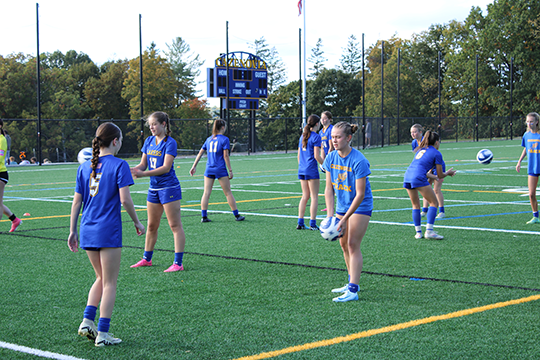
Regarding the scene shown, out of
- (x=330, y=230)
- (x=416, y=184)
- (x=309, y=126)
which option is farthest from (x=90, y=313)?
(x=309, y=126)

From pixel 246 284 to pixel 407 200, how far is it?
912 centimetres

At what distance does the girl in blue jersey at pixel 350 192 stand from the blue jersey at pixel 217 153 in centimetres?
553

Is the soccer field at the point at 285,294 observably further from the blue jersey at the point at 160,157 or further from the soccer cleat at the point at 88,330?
the blue jersey at the point at 160,157

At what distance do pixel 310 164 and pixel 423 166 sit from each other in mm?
2117

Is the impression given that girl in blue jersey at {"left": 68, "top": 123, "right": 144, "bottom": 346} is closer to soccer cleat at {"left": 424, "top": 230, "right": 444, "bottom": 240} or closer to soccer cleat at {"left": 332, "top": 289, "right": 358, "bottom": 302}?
soccer cleat at {"left": 332, "top": 289, "right": 358, "bottom": 302}

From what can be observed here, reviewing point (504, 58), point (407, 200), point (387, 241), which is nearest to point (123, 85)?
point (504, 58)

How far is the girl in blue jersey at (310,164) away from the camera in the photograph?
10420mm

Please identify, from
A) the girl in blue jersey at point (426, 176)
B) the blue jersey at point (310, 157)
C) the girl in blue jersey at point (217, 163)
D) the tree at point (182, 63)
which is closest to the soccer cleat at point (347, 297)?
the girl in blue jersey at point (426, 176)

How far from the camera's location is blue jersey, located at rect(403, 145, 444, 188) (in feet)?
30.8

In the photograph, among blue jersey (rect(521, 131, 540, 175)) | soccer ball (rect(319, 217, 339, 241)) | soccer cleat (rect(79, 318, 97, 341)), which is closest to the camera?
soccer cleat (rect(79, 318, 97, 341))

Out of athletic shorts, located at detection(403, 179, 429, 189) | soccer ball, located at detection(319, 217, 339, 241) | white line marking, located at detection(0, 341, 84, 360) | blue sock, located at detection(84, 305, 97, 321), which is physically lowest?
white line marking, located at detection(0, 341, 84, 360)

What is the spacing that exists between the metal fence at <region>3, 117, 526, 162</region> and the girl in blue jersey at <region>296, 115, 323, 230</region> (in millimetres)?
30236

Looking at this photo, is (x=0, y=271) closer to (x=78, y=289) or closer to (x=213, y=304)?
(x=78, y=289)

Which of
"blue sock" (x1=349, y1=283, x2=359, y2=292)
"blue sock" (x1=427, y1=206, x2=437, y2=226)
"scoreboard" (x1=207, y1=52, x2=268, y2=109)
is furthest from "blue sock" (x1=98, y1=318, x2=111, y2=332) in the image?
"scoreboard" (x1=207, y1=52, x2=268, y2=109)
